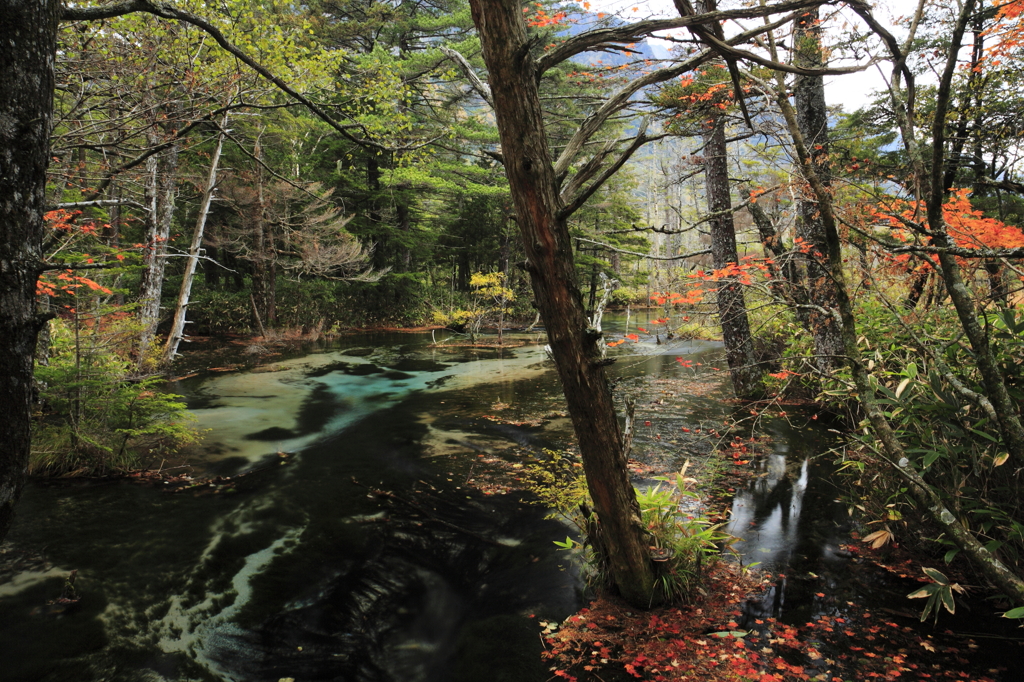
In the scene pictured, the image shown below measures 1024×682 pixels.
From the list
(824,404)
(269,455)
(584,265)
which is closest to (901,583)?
(824,404)

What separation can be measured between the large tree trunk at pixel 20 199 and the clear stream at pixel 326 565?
2.62m

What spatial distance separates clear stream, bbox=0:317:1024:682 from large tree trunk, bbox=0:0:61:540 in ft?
8.59

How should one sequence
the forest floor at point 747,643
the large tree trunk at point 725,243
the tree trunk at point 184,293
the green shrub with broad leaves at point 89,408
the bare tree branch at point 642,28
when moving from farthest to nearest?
the tree trunk at point 184,293 → the large tree trunk at point 725,243 → the green shrub with broad leaves at point 89,408 → the forest floor at point 747,643 → the bare tree branch at point 642,28

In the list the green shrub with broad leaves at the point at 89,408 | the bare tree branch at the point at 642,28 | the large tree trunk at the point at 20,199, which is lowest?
the green shrub with broad leaves at the point at 89,408

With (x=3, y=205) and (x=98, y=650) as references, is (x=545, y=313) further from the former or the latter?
(x=98, y=650)

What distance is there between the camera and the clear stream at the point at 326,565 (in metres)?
3.38

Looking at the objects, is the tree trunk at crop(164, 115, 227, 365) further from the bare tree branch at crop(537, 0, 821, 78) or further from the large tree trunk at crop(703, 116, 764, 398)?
the bare tree branch at crop(537, 0, 821, 78)

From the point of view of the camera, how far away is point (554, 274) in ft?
9.30

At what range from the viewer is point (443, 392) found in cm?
1066

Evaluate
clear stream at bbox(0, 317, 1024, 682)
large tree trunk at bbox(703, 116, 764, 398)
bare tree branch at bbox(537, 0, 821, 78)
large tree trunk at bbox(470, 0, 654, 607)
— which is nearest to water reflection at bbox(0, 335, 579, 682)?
clear stream at bbox(0, 317, 1024, 682)

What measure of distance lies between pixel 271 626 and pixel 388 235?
19.4 metres

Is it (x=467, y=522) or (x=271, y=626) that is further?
(x=467, y=522)

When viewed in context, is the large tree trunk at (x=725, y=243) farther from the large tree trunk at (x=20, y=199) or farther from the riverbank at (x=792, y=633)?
the large tree trunk at (x=20, y=199)

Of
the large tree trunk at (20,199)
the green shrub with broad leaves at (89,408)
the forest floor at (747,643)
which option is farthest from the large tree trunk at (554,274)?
the green shrub with broad leaves at (89,408)
